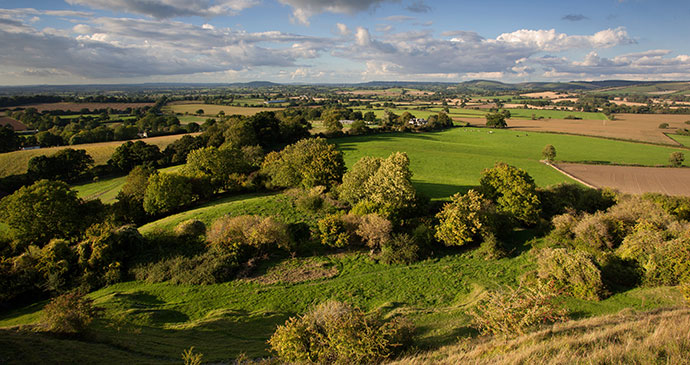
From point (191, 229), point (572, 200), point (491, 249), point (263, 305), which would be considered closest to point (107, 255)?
point (191, 229)

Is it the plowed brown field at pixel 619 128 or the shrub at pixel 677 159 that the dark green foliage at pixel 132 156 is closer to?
the shrub at pixel 677 159

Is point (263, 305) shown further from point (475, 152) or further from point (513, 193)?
point (475, 152)

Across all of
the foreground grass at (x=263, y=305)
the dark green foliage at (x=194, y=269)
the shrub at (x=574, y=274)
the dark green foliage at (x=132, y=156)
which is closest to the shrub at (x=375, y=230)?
the foreground grass at (x=263, y=305)

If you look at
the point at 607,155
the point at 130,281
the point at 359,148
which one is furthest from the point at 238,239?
the point at 607,155

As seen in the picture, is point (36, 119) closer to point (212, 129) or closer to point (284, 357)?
point (212, 129)

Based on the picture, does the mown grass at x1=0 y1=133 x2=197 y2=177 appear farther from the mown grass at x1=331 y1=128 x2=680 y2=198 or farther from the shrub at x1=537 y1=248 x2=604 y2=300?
the shrub at x1=537 y1=248 x2=604 y2=300
